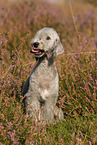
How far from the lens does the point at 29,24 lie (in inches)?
287

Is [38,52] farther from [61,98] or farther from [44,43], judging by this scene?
[61,98]

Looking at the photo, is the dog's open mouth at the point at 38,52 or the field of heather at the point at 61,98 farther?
the dog's open mouth at the point at 38,52

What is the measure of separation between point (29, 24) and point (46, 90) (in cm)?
496

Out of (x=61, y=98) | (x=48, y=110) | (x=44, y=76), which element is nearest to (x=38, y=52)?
(x=44, y=76)

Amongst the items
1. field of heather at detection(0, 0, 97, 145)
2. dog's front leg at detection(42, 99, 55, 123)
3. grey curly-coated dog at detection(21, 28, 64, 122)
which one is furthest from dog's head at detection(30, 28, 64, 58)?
dog's front leg at detection(42, 99, 55, 123)

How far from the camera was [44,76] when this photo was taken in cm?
270

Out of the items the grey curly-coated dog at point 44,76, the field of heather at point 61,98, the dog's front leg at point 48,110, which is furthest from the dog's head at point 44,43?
the dog's front leg at point 48,110

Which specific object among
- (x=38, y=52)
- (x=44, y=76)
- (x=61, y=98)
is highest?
(x=38, y=52)

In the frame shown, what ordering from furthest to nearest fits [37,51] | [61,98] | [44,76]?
[61,98] < [44,76] < [37,51]

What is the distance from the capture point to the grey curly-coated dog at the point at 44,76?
256 cm

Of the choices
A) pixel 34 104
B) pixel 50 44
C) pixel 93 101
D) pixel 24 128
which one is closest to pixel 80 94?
pixel 93 101

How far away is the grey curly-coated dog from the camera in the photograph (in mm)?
2562

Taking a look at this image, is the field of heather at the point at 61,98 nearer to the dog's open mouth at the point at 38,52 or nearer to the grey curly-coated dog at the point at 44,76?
the grey curly-coated dog at the point at 44,76

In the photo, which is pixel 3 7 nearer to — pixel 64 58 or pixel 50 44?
pixel 64 58
